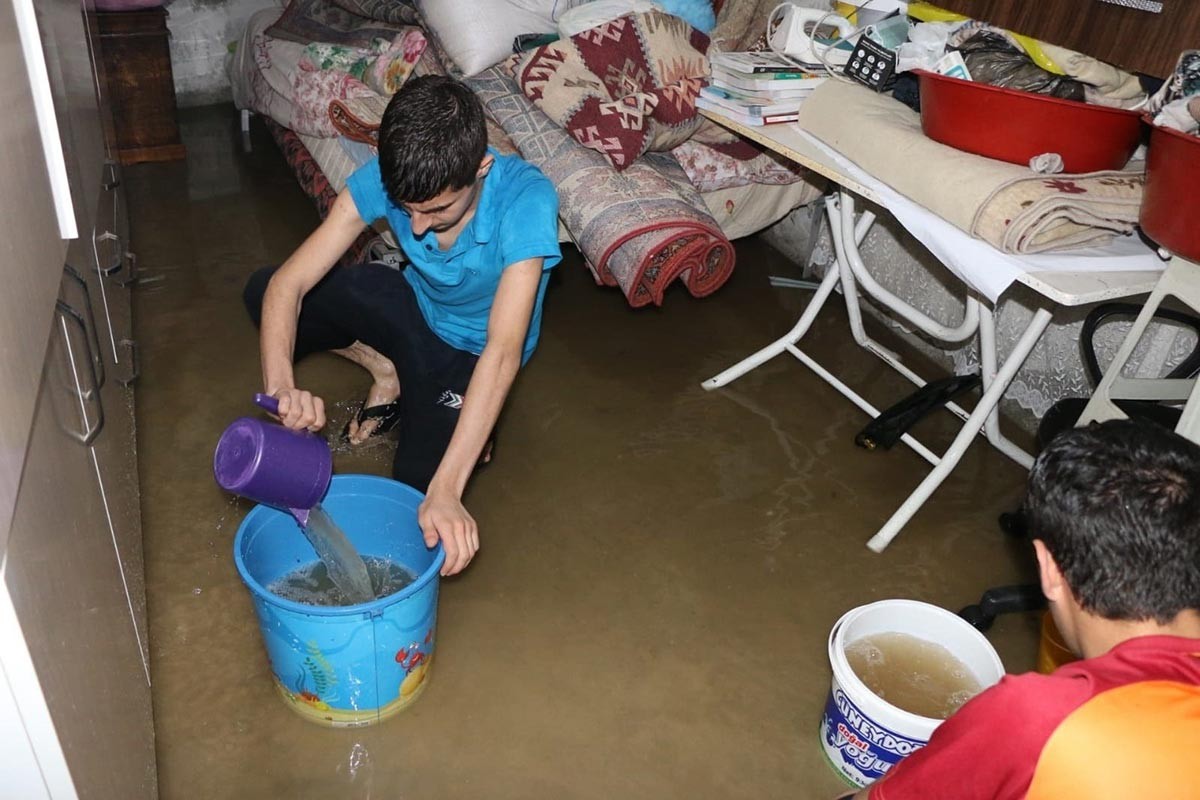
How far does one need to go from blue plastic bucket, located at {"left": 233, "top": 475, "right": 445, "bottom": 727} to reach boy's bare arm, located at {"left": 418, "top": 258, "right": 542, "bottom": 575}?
0.15ft

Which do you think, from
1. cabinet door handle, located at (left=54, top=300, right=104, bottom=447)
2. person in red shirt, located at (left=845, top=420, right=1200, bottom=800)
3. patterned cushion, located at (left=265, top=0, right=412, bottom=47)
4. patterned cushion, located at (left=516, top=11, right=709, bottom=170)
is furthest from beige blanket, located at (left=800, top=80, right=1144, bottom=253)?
patterned cushion, located at (left=265, top=0, right=412, bottom=47)

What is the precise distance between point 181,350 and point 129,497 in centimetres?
102

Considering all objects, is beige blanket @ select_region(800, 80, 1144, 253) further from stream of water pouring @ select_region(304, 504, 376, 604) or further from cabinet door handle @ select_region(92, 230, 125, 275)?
cabinet door handle @ select_region(92, 230, 125, 275)

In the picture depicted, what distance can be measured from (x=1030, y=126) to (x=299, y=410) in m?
1.48

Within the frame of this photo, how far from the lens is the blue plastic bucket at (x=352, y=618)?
147cm

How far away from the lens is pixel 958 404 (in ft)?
9.29

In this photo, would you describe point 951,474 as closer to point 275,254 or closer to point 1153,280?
point 1153,280

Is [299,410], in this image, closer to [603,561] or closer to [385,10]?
[603,561]

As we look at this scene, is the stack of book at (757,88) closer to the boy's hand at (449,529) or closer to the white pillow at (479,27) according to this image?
the white pillow at (479,27)

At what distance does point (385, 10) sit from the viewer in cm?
→ 335

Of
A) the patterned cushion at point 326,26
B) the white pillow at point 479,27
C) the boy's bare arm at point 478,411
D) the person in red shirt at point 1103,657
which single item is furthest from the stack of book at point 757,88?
the person in red shirt at point 1103,657

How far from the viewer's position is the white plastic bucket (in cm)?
153

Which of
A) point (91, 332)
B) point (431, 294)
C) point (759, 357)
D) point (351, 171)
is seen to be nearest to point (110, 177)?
point (351, 171)

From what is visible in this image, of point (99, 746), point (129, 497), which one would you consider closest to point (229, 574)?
point (129, 497)
